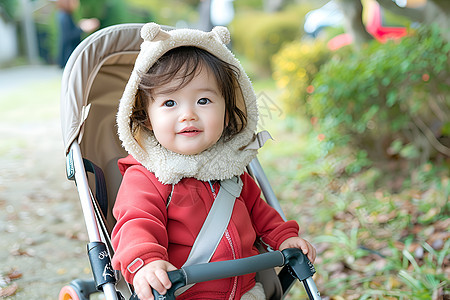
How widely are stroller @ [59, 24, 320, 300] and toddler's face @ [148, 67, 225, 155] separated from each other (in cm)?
40

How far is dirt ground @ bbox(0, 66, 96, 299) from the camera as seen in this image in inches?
132

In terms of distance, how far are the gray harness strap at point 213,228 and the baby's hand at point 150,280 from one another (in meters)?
0.20

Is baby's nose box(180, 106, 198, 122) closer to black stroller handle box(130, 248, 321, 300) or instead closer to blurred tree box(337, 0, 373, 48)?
black stroller handle box(130, 248, 321, 300)

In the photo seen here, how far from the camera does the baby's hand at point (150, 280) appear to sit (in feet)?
5.13

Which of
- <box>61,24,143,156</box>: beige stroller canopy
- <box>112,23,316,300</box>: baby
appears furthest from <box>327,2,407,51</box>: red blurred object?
→ <box>112,23,316,300</box>: baby

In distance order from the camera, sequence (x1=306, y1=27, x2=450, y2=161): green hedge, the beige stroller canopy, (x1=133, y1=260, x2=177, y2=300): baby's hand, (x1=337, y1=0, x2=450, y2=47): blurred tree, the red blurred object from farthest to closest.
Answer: the red blurred object
(x1=337, y1=0, x2=450, y2=47): blurred tree
(x1=306, y1=27, x2=450, y2=161): green hedge
the beige stroller canopy
(x1=133, y1=260, x2=177, y2=300): baby's hand

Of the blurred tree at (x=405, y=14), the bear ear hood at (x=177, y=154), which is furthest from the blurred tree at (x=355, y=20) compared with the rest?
the bear ear hood at (x=177, y=154)

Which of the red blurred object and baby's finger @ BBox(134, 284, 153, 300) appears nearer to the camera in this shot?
baby's finger @ BBox(134, 284, 153, 300)

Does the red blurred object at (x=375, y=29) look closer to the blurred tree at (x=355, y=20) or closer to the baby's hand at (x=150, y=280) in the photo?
the blurred tree at (x=355, y=20)

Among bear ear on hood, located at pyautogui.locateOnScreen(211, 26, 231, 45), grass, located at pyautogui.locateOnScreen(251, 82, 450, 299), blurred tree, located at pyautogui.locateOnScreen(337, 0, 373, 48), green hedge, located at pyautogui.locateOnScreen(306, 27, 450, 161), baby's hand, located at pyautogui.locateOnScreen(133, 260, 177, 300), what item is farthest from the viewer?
blurred tree, located at pyautogui.locateOnScreen(337, 0, 373, 48)

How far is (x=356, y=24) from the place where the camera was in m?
4.79

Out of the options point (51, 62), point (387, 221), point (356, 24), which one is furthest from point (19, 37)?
point (387, 221)

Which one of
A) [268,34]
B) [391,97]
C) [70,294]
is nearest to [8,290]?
[70,294]

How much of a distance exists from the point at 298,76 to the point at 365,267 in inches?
139
